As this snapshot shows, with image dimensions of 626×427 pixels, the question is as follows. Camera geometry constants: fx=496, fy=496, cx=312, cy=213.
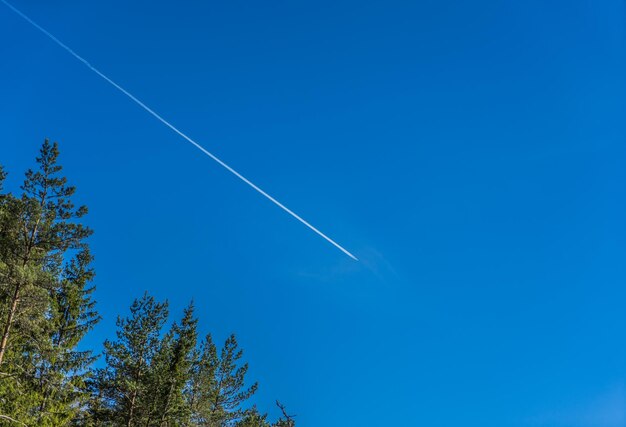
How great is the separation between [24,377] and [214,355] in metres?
16.1

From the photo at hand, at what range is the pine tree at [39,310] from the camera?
21.5 m

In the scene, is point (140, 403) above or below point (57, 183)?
below

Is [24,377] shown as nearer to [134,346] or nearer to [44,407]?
[44,407]

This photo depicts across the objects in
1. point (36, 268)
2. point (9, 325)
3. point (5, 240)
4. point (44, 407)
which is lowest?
point (44, 407)

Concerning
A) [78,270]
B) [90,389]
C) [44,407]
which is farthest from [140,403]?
[78,270]

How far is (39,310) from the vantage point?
21.9 m

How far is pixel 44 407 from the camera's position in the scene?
24.5 meters

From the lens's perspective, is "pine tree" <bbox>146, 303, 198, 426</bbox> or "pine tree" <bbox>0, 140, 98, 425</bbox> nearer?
"pine tree" <bbox>0, 140, 98, 425</bbox>

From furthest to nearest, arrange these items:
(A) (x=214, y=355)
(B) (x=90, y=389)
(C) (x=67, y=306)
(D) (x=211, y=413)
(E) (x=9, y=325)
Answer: (A) (x=214, y=355) → (D) (x=211, y=413) → (B) (x=90, y=389) → (C) (x=67, y=306) → (E) (x=9, y=325)

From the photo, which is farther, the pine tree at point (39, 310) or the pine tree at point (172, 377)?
the pine tree at point (172, 377)

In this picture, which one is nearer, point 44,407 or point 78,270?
point 44,407

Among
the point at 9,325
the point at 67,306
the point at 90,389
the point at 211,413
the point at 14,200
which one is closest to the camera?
the point at 9,325

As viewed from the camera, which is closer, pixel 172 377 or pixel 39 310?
pixel 39 310

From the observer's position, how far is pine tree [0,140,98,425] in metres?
21.5
